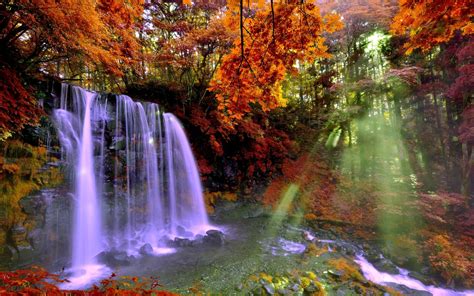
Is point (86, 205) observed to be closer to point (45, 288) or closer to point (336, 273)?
point (45, 288)

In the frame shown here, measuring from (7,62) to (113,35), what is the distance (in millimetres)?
2724

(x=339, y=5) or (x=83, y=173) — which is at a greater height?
(x=339, y=5)

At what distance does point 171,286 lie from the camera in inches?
193

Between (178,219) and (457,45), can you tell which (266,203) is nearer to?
(178,219)

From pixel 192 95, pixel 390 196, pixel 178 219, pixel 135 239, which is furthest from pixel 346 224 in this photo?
pixel 192 95

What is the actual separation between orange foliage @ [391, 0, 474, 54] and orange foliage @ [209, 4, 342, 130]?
831 mm

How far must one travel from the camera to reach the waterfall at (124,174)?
23.0ft

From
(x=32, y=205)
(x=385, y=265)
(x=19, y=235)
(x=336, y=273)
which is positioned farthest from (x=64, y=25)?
(x=385, y=265)

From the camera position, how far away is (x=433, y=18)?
2.81m

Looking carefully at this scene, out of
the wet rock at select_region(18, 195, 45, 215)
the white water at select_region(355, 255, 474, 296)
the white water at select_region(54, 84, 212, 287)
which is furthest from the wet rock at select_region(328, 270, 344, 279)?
the wet rock at select_region(18, 195, 45, 215)

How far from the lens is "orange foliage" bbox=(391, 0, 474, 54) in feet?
8.73

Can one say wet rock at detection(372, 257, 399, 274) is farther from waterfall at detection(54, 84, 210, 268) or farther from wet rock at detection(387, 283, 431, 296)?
waterfall at detection(54, 84, 210, 268)

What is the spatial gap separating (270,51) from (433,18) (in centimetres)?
202

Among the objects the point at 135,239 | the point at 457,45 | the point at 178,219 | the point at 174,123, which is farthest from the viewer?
the point at 174,123
